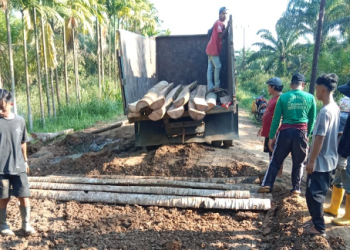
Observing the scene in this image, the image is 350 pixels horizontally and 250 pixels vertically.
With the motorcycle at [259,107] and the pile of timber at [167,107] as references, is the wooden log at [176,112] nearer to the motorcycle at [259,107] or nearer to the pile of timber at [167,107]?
the pile of timber at [167,107]

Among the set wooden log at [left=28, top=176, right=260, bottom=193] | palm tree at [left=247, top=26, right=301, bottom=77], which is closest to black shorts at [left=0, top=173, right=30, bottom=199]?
wooden log at [left=28, top=176, right=260, bottom=193]

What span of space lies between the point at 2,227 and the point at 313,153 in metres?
3.46

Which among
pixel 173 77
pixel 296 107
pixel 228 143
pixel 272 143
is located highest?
pixel 173 77

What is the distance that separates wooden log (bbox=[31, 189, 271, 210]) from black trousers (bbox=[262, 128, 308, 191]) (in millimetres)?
480

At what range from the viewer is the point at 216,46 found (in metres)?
7.20

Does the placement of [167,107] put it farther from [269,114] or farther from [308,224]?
[308,224]

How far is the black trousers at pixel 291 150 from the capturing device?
14.1 feet

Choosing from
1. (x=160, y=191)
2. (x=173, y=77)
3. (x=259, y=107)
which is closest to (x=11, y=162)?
(x=160, y=191)

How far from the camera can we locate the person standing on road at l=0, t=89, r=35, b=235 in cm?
356

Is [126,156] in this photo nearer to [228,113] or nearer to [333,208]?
[228,113]

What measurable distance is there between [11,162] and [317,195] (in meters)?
3.27

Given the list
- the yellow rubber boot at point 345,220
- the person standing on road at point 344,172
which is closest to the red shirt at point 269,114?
the person standing on road at point 344,172

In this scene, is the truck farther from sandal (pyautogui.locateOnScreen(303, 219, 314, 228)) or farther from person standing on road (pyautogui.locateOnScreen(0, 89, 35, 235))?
sandal (pyautogui.locateOnScreen(303, 219, 314, 228))

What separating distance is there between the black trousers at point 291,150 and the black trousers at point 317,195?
990 mm
